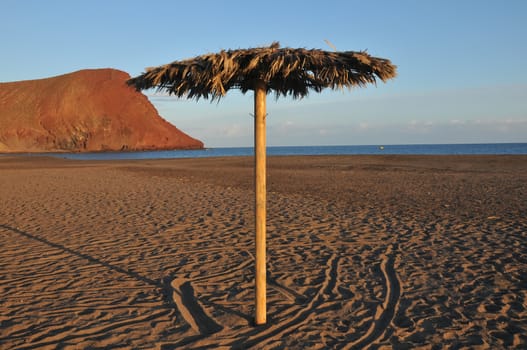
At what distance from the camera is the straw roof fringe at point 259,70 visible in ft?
11.7

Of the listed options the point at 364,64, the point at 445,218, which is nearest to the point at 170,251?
the point at 364,64

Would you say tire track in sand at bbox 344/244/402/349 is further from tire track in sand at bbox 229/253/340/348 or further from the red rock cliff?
the red rock cliff

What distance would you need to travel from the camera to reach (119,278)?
18.9 feet

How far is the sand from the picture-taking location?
4.01m

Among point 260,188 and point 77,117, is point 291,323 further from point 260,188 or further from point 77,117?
point 77,117

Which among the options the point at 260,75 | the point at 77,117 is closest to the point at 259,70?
the point at 260,75

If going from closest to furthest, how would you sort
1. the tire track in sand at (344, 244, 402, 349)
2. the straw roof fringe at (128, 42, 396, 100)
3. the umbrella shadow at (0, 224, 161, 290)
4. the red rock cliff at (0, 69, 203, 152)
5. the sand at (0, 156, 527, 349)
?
the straw roof fringe at (128, 42, 396, 100) → the tire track in sand at (344, 244, 402, 349) → the sand at (0, 156, 527, 349) → the umbrella shadow at (0, 224, 161, 290) → the red rock cliff at (0, 69, 203, 152)

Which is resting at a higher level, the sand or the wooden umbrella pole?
the wooden umbrella pole

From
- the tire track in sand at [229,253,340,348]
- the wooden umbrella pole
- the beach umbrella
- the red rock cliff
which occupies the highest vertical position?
the red rock cliff

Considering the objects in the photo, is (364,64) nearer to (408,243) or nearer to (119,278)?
(119,278)

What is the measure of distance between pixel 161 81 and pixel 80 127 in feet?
381

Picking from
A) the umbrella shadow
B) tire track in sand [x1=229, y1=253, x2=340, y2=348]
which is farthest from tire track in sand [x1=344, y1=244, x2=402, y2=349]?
the umbrella shadow

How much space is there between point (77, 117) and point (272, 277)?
11727 cm

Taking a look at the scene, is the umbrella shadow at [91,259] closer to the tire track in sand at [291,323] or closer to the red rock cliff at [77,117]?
the tire track in sand at [291,323]
